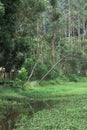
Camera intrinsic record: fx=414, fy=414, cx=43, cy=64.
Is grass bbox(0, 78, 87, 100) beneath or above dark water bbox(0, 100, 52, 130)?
beneath

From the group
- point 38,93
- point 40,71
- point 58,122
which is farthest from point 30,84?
point 58,122

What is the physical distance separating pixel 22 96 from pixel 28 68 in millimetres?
16385

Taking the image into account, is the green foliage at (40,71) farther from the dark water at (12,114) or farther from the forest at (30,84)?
the dark water at (12,114)

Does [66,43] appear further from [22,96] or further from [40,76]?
[22,96]

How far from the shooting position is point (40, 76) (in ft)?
189

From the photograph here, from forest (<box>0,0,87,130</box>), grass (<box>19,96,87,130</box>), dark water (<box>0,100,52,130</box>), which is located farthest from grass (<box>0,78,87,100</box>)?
grass (<box>19,96,87,130</box>)

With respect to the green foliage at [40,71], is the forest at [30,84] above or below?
above

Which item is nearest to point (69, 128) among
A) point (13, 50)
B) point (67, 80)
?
point (13, 50)

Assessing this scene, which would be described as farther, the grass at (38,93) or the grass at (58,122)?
the grass at (38,93)

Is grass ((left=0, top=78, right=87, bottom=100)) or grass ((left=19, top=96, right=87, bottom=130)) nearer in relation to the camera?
grass ((left=19, top=96, right=87, bottom=130))

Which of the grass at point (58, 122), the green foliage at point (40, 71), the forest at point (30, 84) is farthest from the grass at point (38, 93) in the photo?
the grass at point (58, 122)

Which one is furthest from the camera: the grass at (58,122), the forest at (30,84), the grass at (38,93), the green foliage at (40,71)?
the green foliage at (40,71)

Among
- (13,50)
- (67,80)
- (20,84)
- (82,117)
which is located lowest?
(67,80)

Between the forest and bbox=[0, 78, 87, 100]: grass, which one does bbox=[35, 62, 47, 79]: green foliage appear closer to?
the forest
